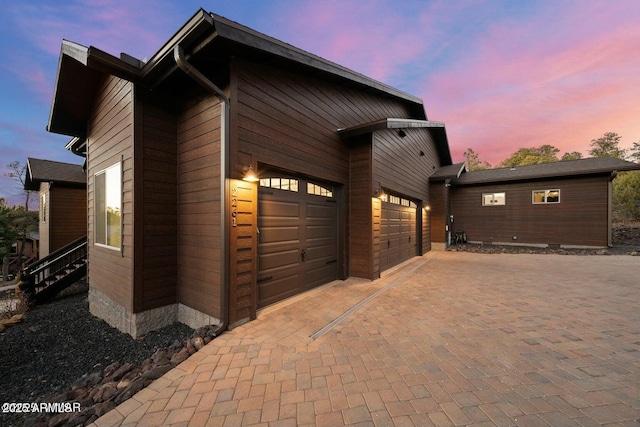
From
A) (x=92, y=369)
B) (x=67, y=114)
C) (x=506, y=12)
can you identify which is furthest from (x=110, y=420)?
(x=506, y=12)

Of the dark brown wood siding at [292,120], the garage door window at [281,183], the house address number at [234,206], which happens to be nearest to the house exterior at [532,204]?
the dark brown wood siding at [292,120]

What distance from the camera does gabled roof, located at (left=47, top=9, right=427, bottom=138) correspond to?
9.22 feet

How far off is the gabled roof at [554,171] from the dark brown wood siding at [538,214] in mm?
521

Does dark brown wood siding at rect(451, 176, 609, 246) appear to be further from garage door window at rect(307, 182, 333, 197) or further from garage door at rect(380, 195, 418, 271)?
garage door window at rect(307, 182, 333, 197)

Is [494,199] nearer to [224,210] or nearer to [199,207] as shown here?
[224,210]

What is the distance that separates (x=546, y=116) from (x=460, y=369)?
62.8 feet

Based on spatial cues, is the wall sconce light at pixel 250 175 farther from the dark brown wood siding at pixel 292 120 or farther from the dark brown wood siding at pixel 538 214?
the dark brown wood siding at pixel 538 214

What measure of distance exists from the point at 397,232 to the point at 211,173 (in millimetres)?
6150

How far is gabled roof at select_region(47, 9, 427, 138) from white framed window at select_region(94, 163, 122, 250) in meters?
1.63

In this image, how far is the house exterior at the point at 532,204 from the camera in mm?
10547

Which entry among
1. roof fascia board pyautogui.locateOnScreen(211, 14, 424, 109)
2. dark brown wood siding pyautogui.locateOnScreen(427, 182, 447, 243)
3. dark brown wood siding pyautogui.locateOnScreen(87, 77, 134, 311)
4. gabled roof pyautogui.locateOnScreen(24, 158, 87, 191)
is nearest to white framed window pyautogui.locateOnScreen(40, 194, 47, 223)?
gabled roof pyautogui.locateOnScreen(24, 158, 87, 191)

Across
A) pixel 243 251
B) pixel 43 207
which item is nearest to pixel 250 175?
pixel 243 251

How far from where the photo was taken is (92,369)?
9.92 feet

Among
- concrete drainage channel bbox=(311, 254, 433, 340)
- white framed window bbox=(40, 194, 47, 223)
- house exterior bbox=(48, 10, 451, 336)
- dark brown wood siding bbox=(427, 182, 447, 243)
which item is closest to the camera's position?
concrete drainage channel bbox=(311, 254, 433, 340)
